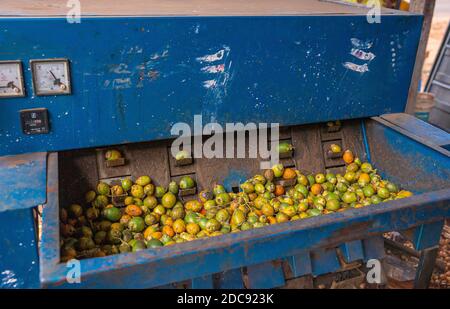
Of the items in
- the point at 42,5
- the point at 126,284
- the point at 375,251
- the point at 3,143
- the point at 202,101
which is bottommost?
the point at 375,251

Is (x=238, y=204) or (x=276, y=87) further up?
(x=276, y=87)

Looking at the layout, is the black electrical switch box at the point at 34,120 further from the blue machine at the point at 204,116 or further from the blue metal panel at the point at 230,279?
the blue metal panel at the point at 230,279

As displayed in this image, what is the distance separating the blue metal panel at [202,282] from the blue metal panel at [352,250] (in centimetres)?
64

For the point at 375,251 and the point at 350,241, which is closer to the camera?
the point at 350,241

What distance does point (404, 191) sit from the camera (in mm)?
2795

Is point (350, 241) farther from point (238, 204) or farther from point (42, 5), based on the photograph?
point (42, 5)

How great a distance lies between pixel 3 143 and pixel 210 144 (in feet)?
3.93

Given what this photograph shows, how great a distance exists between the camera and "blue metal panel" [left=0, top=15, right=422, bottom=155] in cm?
212

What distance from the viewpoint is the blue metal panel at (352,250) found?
1.97m

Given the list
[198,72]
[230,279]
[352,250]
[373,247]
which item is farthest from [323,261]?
[198,72]

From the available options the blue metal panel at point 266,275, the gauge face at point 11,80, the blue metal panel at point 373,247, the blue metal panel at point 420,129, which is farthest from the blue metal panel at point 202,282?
the blue metal panel at point 420,129

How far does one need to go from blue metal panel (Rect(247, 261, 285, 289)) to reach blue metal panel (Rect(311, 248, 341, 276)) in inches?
6.6
